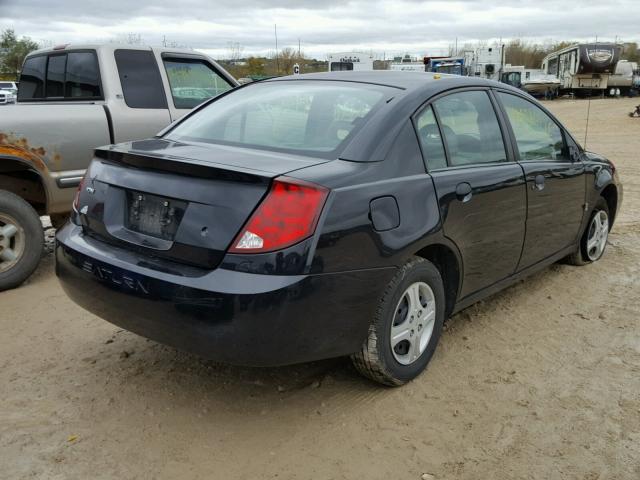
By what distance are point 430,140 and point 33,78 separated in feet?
16.3

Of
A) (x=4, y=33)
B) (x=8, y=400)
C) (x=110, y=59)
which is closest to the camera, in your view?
(x=8, y=400)

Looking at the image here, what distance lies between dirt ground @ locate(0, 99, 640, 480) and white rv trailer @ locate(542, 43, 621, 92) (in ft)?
125

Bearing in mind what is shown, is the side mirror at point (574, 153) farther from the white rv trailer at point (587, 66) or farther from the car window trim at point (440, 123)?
the white rv trailer at point (587, 66)

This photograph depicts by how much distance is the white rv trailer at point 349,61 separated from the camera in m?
34.7

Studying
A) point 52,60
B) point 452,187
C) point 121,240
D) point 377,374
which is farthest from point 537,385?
A: point 52,60

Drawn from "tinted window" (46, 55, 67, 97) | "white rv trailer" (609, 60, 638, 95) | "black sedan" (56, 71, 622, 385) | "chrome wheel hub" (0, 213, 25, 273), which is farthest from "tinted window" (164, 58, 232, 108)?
"white rv trailer" (609, 60, 638, 95)

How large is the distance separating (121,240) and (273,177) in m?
0.86

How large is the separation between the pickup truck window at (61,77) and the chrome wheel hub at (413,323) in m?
3.99

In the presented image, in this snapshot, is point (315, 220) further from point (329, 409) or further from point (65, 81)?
point (65, 81)

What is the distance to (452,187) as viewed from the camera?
3.43m

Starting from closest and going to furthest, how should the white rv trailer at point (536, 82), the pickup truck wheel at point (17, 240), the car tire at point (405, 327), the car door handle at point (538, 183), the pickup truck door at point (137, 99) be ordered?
the car tire at point (405, 327) < the car door handle at point (538, 183) < the pickup truck wheel at point (17, 240) < the pickup truck door at point (137, 99) < the white rv trailer at point (536, 82)

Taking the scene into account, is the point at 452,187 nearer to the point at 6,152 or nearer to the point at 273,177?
the point at 273,177

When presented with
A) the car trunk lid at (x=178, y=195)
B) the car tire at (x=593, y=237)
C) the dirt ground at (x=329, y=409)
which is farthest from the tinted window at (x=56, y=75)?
the car tire at (x=593, y=237)

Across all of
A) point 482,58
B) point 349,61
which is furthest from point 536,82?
point 349,61
